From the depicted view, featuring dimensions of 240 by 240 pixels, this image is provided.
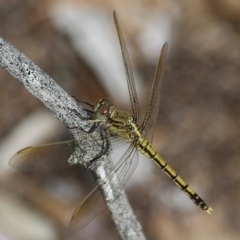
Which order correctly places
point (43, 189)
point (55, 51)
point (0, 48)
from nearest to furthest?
point (0, 48)
point (43, 189)
point (55, 51)

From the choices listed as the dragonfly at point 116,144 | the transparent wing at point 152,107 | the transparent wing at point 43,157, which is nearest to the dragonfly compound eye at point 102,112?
the dragonfly at point 116,144

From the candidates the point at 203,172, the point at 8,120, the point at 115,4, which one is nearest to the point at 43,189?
the point at 8,120

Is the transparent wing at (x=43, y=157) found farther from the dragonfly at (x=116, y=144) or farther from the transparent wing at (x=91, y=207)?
the transparent wing at (x=91, y=207)

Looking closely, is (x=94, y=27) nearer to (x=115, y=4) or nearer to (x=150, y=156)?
(x=115, y=4)

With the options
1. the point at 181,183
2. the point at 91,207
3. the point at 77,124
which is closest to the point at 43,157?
the point at 91,207

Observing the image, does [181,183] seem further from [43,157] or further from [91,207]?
[43,157]

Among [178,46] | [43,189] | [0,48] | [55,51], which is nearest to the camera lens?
[0,48]

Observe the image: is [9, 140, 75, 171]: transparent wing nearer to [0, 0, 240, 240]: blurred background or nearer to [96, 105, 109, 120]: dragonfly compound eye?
[96, 105, 109, 120]: dragonfly compound eye
